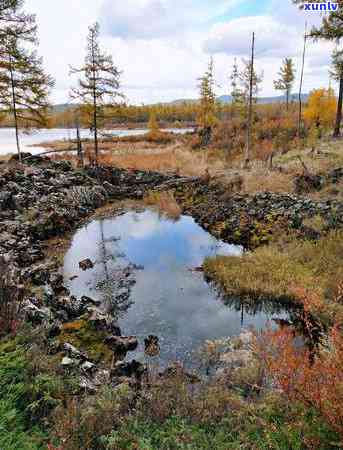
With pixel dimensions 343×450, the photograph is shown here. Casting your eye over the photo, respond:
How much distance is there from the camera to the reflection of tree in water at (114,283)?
358 inches

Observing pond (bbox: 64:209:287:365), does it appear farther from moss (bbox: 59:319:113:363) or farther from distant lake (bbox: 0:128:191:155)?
distant lake (bbox: 0:128:191:155)

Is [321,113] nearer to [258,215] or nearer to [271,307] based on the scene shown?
[258,215]

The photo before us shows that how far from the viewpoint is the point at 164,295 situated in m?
9.70

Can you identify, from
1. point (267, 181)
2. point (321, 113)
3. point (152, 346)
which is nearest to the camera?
point (152, 346)

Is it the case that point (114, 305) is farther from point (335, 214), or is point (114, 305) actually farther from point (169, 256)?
point (335, 214)

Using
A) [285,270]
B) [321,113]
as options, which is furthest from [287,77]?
[285,270]

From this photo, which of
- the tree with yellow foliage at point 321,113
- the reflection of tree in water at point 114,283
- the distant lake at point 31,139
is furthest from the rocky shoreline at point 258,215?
the tree with yellow foliage at point 321,113

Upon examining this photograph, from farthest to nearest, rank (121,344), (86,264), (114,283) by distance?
1. (86,264)
2. (114,283)
3. (121,344)

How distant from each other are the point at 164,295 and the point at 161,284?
2.50 ft

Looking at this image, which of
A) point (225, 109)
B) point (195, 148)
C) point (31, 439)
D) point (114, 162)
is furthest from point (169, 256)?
point (225, 109)

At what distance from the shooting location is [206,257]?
11.8 meters

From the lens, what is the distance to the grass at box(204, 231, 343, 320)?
29.0ft

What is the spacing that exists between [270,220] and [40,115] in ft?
52.6

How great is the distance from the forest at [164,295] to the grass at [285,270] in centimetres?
5
